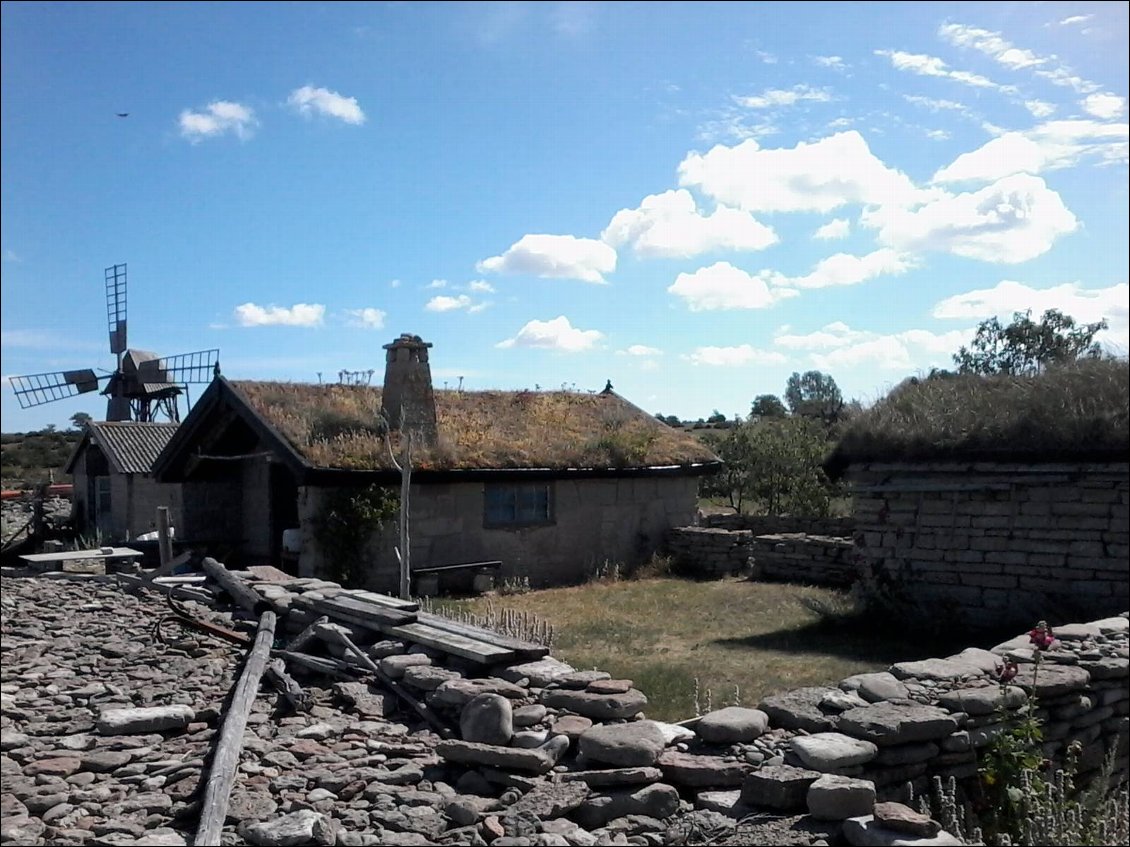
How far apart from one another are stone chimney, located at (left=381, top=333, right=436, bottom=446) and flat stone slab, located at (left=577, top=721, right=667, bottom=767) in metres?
11.2

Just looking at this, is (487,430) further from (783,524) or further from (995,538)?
(995,538)

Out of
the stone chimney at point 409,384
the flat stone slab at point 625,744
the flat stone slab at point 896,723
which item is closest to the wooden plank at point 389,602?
the flat stone slab at point 625,744

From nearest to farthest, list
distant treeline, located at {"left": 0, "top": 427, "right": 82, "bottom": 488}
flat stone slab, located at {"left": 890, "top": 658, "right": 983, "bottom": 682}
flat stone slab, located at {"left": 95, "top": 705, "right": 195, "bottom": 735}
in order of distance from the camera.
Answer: flat stone slab, located at {"left": 95, "top": 705, "right": 195, "bottom": 735} < flat stone slab, located at {"left": 890, "top": 658, "right": 983, "bottom": 682} < distant treeline, located at {"left": 0, "top": 427, "right": 82, "bottom": 488}

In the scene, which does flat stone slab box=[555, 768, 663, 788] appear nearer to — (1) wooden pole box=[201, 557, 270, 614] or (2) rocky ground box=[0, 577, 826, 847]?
(2) rocky ground box=[0, 577, 826, 847]

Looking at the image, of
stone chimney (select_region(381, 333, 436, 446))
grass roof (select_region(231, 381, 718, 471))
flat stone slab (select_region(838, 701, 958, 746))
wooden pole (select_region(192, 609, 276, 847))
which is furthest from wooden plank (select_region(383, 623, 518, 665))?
stone chimney (select_region(381, 333, 436, 446))

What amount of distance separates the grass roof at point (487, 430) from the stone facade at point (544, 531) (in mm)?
463

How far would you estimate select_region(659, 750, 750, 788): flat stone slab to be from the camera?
478 cm

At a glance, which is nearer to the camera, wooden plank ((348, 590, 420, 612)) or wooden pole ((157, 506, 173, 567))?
wooden plank ((348, 590, 420, 612))

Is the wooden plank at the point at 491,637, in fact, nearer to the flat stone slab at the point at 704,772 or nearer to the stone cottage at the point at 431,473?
the flat stone slab at the point at 704,772

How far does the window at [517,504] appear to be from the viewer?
16.6m

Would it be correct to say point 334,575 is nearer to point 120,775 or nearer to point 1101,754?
point 120,775

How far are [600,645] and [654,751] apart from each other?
230 inches

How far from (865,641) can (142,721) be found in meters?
7.37

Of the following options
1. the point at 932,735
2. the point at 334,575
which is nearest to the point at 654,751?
the point at 932,735
